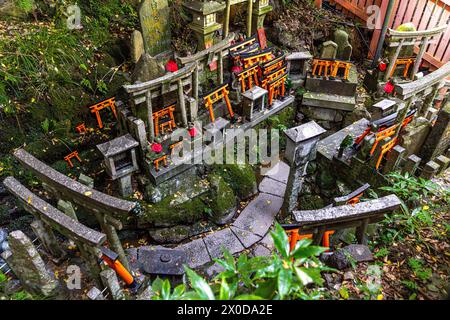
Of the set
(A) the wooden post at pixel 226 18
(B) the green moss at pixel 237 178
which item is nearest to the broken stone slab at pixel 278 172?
(B) the green moss at pixel 237 178

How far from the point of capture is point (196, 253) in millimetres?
7477

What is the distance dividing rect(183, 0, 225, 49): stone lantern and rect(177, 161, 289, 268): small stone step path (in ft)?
14.0

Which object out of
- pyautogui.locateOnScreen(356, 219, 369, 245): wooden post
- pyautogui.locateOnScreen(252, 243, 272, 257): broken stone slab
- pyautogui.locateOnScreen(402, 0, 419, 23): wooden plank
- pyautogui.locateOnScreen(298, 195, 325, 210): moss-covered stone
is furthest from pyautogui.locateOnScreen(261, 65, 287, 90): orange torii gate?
pyautogui.locateOnScreen(356, 219, 369, 245): wooden post

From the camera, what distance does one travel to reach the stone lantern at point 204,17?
27.4ft

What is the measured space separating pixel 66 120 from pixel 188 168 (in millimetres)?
3362

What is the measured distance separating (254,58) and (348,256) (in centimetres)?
625

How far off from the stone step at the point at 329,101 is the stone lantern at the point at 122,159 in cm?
556

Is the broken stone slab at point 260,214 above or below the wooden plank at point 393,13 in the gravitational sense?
below

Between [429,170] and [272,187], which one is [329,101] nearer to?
[272,187]

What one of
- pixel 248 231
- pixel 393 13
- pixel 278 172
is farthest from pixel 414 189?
pixel 393 13

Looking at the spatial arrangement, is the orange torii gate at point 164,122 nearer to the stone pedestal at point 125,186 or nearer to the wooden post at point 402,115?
the stone pedestal at point 125,186

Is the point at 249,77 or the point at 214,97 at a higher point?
the point at 249,77

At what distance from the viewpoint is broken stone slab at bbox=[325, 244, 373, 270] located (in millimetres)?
4609

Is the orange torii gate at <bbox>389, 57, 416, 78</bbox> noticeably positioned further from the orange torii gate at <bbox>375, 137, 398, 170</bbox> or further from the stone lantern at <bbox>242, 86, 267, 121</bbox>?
the stone lantern at <bbox>242, 86, 267, 121</bbox>
